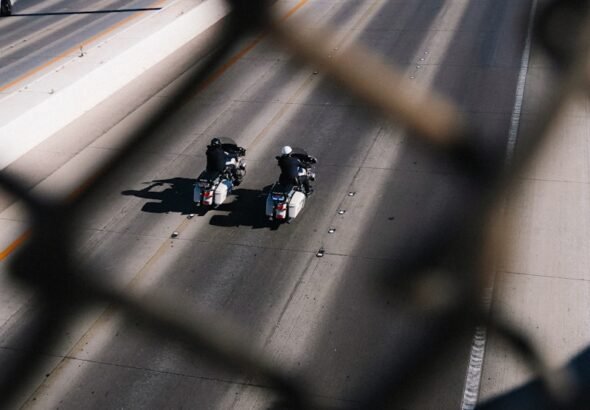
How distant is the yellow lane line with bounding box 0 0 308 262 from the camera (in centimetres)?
1502

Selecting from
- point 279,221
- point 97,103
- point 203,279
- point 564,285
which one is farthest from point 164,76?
point 564,285

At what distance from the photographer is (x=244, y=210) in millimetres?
16094

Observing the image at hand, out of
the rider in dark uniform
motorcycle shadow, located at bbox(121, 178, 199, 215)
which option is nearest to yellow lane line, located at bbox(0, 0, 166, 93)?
motorcycle shadow, located at bbox(121, 178, 199, 215)

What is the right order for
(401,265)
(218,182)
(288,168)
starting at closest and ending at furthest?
(401,265) < (288,168) < (218,182)

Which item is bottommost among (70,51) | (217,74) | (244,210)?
(217,74)

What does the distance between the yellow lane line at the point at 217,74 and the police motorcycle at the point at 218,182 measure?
2912 mm

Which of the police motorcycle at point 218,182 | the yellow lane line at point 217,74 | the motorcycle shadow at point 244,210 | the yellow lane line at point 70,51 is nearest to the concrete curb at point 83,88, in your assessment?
the yellow lane line at point 70,51

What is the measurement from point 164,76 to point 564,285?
46.0ft

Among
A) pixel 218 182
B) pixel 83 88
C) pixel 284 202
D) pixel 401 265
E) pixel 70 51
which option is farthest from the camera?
pixel 70 51

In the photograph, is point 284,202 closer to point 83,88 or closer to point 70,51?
point 83,88

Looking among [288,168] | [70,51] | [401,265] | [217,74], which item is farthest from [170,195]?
[70,51]

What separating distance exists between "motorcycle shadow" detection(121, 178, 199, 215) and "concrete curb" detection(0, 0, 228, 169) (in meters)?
3.80

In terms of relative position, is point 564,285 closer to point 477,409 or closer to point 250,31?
point 477,409

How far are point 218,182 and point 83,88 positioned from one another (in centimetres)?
724
